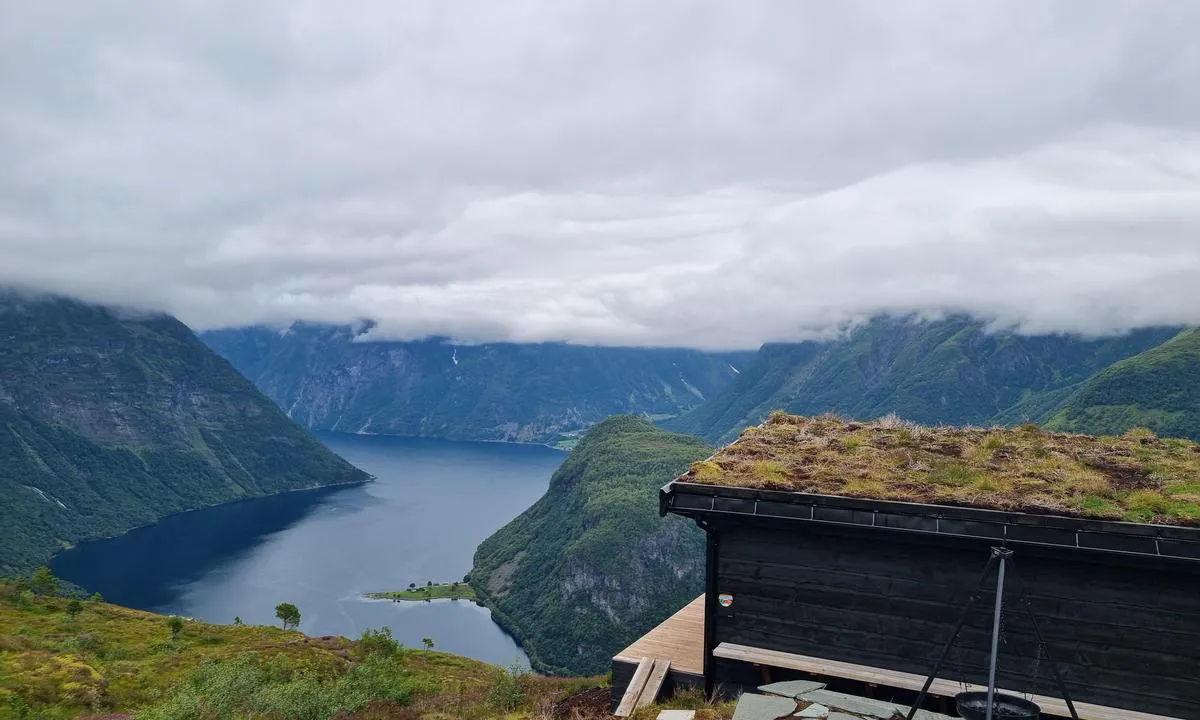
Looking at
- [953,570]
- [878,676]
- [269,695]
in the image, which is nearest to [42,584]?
[269,695]

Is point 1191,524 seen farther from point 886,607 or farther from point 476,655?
point 476,655

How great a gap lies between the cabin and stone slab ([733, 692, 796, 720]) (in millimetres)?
1945

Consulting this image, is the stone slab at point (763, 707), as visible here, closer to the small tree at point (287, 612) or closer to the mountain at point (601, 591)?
the small tree at point (287, 612)

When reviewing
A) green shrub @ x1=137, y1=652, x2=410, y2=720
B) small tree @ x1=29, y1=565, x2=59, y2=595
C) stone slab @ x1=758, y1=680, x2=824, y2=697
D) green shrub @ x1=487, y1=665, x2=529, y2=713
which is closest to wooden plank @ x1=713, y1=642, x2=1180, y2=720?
stone slab @ x1=758, y1=680, x2=824, y2=697

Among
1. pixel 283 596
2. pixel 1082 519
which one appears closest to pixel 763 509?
pixel 1082 519

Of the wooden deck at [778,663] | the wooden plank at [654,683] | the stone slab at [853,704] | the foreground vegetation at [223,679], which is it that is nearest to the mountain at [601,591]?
the foreground vegetation at [223,679]

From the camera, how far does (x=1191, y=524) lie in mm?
11180

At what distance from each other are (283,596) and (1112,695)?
194859 millimetres

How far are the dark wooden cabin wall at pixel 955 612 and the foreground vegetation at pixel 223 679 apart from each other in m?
5.45

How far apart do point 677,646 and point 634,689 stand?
8.31 feet

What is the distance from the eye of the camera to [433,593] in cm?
18450

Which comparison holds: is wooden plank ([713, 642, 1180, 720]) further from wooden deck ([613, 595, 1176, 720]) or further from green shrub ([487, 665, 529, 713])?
green shrub ([487, 665, 529, 713])

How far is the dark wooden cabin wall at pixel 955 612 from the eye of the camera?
1176 centimetres

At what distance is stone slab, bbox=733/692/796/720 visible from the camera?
11.0m
